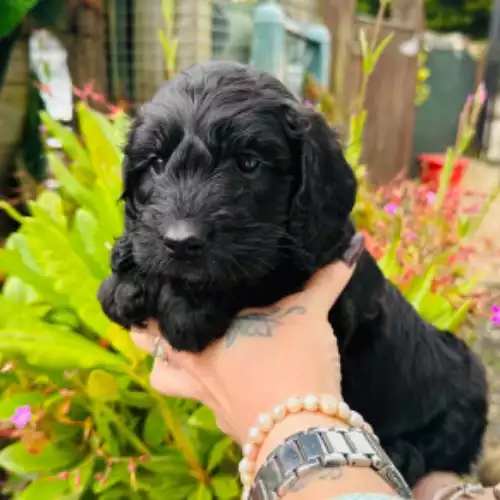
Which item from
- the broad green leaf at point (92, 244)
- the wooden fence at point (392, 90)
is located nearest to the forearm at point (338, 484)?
the broad green leaf at point (92, 244)

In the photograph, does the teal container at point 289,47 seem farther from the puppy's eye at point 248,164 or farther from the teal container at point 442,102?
the teal container at point 442,102

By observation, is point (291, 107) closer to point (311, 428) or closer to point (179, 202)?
point (179, 202)

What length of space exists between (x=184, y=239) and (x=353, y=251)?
20.2 inches

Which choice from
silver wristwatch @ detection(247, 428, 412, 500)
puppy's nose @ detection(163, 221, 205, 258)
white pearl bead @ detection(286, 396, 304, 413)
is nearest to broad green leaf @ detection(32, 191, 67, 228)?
puppy's nose @ detection(163, 221, 205, 258)

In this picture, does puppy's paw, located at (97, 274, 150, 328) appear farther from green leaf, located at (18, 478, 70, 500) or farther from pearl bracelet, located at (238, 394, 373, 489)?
green leaf, located at (18, 478, 70, 500)

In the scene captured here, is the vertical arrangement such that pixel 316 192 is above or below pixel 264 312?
above

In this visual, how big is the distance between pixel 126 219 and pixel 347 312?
0.57 m

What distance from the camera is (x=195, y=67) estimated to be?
1448 millimetres

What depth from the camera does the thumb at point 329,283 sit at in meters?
1.46

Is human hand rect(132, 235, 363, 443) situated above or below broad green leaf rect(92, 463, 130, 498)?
above

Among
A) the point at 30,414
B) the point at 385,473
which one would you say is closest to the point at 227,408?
the point at 385,473

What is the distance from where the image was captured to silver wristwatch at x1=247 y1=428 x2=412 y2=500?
111cm

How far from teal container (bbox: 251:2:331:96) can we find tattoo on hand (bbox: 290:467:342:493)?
6.83 ft

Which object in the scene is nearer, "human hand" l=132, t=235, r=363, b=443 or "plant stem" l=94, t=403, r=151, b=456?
"human hand" l=132, t=235, r=363, b=443
